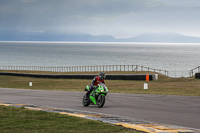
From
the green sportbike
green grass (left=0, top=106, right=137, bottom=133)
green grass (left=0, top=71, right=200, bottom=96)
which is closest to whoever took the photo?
green grass (left=0, top=106, right=137, bottom=133)

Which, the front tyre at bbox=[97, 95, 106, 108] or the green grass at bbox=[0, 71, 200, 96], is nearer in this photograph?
the front tyre at bbox=[97, 95, 106, 108]

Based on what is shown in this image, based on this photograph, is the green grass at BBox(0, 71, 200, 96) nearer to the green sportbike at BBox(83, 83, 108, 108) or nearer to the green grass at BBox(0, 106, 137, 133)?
the green sportbike at BBox(83, 83, 108, 108)

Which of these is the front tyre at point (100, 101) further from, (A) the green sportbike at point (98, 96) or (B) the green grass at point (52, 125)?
(B) the green grass at point (52, 125)

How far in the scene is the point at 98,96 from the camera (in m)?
15.0

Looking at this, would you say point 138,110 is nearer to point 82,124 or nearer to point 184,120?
point 184,120

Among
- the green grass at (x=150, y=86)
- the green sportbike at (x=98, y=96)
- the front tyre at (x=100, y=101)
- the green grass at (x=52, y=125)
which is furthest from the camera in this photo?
the green grass at (x=150, y=86)

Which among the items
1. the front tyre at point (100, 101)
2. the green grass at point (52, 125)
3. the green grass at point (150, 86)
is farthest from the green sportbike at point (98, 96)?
the green grass at point (150, 86)

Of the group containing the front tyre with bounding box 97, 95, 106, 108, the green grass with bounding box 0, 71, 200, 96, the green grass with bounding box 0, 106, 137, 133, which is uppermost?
the green grass with bounding box 0, 71, 200, 96

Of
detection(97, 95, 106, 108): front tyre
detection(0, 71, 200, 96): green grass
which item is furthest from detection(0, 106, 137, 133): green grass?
detection(0, 71, 200, 96): green grass

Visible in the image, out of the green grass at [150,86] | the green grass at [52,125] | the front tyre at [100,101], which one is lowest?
the green grass at [52,125]

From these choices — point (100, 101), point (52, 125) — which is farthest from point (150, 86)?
point (52, 125)

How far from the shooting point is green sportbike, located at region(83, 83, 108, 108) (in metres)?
14.2

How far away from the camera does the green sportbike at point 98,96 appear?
14172mm

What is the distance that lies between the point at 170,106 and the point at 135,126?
5600 mm
